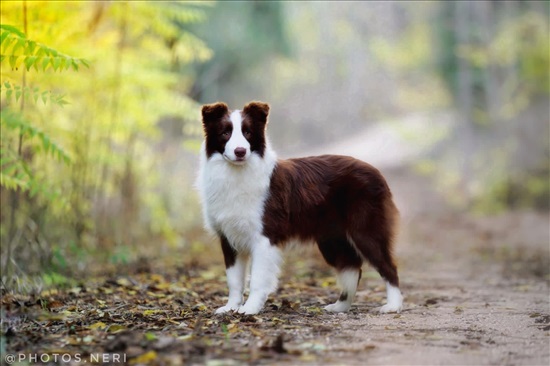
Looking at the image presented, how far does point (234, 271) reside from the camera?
242 inches

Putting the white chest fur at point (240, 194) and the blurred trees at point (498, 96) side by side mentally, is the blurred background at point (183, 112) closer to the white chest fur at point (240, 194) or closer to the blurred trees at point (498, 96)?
the blurred trees at point (498, 96)

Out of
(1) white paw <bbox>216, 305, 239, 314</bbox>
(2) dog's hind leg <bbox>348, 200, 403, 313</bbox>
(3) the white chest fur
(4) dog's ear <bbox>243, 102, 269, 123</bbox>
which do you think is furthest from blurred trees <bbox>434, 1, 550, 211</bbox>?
(1) white paw <bbox>216, 305, 239, 314</bbox>

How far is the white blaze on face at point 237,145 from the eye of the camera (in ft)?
18.6

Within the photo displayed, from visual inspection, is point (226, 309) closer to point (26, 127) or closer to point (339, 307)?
point (339, 307)

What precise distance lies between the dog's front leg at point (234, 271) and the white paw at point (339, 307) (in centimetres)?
92

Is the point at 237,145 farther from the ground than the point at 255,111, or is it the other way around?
the point at 255,111

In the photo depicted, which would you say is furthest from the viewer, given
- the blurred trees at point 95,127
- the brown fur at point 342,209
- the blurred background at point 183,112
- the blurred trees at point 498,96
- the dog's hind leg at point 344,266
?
the blurred trees at point 498,96

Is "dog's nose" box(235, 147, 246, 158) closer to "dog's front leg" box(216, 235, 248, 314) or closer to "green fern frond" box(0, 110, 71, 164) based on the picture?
"dog's front leg" box(216, 235, 248, 314)

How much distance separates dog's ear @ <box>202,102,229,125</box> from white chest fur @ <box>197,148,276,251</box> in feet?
1.05

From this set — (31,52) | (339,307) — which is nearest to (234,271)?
(339,307)

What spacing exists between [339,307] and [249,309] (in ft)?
3.62

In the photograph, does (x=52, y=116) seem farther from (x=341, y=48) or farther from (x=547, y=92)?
(x=341, y=48)

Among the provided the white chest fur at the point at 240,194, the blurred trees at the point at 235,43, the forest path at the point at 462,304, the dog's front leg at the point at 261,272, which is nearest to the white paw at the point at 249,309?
the dog's front leg at the point at 261,272

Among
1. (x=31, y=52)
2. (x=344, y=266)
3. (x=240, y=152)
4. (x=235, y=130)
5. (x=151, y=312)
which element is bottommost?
(x=151, y=312)
